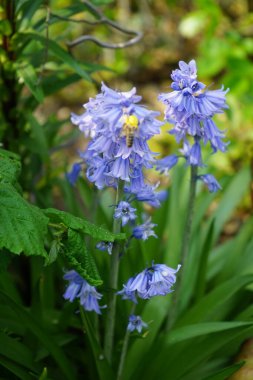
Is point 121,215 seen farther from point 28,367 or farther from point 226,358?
point 226,358

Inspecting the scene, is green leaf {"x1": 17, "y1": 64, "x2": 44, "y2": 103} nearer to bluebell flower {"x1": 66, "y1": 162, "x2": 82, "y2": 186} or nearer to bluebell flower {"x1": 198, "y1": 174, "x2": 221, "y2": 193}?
bluebell flower {"x1": 66, "y1": 162, "x2": 82, "y2": 186}

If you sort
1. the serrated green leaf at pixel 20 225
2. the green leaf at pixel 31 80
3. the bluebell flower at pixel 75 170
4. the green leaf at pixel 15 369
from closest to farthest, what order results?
the serrated green leaf at pixel 20 225 → the green leaf at pixel 15 369 → the bluebell flower at pixel 75 170 → the green leaf at pixel 31 80

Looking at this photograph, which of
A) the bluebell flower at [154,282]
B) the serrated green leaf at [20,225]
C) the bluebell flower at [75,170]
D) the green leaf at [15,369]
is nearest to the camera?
the serrated green leaf at [20,225]

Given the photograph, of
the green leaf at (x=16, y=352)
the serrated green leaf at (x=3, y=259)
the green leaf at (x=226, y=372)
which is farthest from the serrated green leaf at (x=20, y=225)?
the green leaf at (x=226, y=372)

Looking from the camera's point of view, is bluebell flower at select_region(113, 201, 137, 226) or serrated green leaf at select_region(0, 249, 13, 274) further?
bluebell flower at select_region(113, 201, 137, 226)

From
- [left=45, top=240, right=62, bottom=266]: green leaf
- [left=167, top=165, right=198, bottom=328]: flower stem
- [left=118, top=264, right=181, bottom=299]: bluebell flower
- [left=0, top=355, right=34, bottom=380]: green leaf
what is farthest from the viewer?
[left=167, top=165, right=198, bottom=328]: flower stem

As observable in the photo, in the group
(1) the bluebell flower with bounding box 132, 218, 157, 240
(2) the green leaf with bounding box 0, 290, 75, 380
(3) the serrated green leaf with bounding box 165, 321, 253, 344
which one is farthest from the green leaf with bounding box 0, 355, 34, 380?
(1) the bluebell flower with bounding box 132, 218, 157, 240

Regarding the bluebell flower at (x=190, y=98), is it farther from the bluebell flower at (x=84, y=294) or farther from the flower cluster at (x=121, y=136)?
the bluebell flower at (x=84, y=294)
